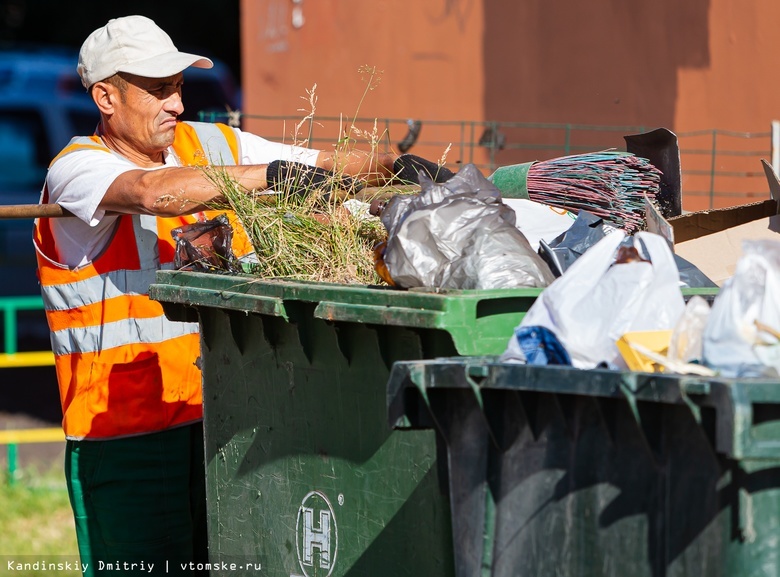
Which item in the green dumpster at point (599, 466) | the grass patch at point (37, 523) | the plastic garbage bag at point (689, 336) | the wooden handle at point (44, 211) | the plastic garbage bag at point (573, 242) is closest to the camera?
the green dumpster at point (599, 466)

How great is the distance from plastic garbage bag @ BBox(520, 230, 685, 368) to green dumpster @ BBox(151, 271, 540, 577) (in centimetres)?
19

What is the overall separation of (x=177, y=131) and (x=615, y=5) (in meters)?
2.83

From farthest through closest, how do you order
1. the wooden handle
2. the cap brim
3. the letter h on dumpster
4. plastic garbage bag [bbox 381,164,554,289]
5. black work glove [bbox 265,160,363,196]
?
the cap brim < the wooden handle < black work glove [bbox 265,160,363,196] < the letter h on dumpster < plastic garbage bag [bbox 381,164,554,289]

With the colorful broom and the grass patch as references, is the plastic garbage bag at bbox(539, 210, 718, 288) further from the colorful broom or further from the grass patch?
the grass patch

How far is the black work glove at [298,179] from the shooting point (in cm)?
301

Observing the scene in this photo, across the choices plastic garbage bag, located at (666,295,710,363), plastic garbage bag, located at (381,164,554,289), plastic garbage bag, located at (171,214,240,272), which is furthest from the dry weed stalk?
plastic garbage bag, located at (666,295,710,363)

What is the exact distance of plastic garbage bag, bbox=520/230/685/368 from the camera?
7.06ft

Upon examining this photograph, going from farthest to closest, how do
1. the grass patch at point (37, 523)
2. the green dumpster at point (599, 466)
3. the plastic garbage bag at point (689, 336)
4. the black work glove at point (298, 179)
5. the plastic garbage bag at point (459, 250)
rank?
the grass patch at point (37, 523)
the black work glove at point (298, 179)
the plastic garbage bag at point (459, 250)
the plastic garbage bag at point (689, 336)
the green dumpster at point (599, 466)

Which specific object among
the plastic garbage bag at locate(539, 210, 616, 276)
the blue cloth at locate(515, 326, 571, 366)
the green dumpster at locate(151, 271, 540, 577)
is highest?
the plastic garbage bag at locate(539, 210, 616, 276)

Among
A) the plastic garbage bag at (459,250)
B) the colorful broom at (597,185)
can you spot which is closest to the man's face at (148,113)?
the colorful broom at (597,185)

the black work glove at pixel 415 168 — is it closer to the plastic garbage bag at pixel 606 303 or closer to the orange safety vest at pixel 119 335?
the orange safety vest at pixel 119 335

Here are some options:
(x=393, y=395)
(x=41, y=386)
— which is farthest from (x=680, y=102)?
(x=41, y=386)

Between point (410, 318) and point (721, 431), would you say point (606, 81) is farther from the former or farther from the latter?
point (721, 431)

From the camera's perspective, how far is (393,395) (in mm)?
2244
